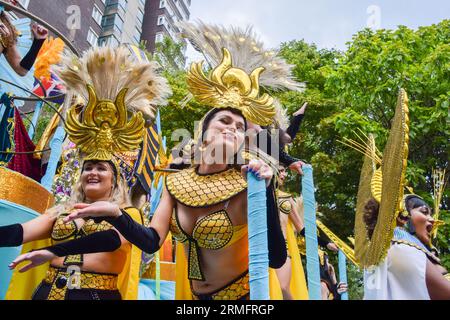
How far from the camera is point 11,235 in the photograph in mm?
2758

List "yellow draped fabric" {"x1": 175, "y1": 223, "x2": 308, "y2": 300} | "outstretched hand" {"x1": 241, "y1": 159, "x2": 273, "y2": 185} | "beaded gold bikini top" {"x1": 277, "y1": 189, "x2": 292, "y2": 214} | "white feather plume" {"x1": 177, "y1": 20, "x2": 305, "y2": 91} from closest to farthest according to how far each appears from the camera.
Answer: "outstretched hand" {"x1": 241, "y1": 159, "x2": 273, "y2": 185}
"yellow draped fabric" {"x1": 175, "y1": 223, "x2": 308, "y2": 300}
"white feather plume" {"x1": 177, "y1": 20, "x2": 305, "y2": 91}
"beaded gold bikini top" {"x1": 277, "y1": 189, "x2": 292, "y2": 214}

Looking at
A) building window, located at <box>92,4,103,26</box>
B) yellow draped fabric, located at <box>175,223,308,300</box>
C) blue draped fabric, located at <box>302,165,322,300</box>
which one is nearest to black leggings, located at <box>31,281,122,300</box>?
yellow draped fabric, located at <box>175,223,308,300</box>

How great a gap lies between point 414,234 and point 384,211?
114 cm

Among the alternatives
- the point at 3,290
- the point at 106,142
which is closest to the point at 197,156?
the point at 106,142

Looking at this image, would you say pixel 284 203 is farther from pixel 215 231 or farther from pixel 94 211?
pixel 94 211

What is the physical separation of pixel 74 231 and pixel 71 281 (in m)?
0.31

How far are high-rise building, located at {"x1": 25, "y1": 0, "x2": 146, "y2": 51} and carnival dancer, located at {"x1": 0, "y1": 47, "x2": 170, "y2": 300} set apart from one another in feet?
44.5

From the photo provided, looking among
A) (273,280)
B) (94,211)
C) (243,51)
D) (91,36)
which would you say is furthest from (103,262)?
(91,36)

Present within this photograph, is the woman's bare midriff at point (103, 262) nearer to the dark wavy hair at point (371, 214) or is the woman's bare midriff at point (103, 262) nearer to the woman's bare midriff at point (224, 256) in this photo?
the woman's bare midriff at point (224, 256)

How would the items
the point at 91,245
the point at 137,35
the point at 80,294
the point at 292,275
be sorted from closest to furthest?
the point at 91,245 < the point at 80,294 < the point at 292,275 < the point at 137,35

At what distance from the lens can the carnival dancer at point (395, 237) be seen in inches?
98.1

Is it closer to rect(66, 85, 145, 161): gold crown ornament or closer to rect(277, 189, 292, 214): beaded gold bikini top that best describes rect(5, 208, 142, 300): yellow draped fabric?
rect(66, 85, 145, 161): gold crown ornament

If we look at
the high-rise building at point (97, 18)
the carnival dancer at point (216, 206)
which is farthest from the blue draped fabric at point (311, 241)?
the high-rise building at point (97, 18)

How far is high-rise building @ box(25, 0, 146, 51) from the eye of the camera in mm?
19344
